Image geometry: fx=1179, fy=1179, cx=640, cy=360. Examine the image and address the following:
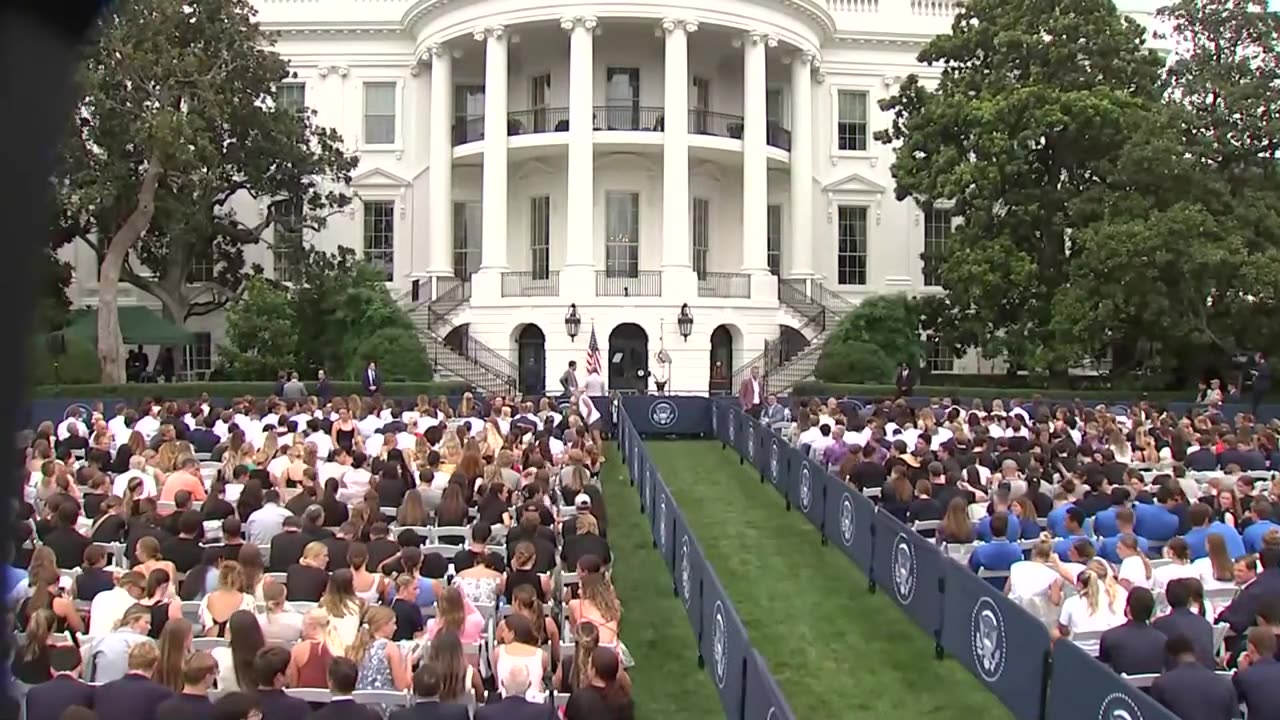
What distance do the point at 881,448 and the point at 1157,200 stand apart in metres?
21.1

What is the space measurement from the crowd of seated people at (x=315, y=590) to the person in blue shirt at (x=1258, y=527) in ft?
19.7

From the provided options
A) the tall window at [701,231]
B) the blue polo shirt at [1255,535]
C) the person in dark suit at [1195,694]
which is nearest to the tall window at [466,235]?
the tall window at [701,231]

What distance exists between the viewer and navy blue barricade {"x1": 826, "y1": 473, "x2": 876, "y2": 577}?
13477mm

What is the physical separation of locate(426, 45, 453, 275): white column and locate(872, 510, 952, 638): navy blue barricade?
30923 mm

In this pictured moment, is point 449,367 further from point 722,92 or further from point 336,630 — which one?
point 336,630

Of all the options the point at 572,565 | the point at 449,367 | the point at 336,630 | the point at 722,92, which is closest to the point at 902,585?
the point at 572,565

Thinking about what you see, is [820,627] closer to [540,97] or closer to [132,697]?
[132,697]

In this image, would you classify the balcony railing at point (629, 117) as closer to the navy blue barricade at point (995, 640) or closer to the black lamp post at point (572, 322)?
the black lamp post at point (572, 322)

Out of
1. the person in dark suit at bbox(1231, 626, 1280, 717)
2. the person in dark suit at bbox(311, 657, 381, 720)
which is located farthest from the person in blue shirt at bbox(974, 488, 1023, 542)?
the person in dark suit at bbox(311, 657, 381, 720)

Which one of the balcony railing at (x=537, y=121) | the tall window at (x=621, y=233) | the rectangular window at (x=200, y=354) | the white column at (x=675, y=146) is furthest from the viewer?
the rectangular window at (x=200, y=354)

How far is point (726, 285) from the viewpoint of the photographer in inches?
1581

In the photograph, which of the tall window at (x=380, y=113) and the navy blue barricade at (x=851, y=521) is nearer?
the navy blue barricade at (x=851, y=521)

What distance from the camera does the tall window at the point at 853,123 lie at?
1842 inches

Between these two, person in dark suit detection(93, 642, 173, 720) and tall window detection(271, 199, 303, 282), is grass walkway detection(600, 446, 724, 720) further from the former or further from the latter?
tall window detection(271, 199, 303, 282)
